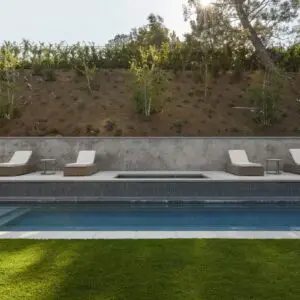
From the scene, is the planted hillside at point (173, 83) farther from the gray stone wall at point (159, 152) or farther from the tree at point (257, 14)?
the gray stone wall at point (159, 152)

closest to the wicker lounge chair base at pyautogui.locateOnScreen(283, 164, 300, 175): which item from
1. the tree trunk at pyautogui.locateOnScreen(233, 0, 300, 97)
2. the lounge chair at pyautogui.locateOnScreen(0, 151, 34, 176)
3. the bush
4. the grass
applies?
the grass


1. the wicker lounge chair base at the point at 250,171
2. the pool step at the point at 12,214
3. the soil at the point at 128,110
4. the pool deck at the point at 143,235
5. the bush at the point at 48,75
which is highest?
the bush at the point at 48,75

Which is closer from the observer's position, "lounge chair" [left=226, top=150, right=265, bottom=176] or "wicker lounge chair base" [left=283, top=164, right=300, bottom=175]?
"lounge chair" [left=226, top=150, right=265, bottom=176]

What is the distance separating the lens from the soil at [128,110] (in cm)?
1448

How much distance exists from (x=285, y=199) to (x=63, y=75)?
13746mm

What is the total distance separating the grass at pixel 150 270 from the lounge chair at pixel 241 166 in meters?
5.15

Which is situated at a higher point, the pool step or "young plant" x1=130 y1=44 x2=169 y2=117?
"young plant" x1=130 y1=44 x2=169 y2=117

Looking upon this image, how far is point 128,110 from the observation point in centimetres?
1575

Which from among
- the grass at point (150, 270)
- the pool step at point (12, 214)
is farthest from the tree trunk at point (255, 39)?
the grass at point (150, 270)

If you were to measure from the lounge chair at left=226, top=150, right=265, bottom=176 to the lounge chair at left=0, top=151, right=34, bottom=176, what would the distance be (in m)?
6.26

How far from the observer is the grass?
3.30m

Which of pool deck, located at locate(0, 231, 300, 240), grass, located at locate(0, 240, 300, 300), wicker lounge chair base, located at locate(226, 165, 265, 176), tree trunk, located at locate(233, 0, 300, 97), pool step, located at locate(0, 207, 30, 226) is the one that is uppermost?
tree trunk, located at locate(233, 0, 300, 97)

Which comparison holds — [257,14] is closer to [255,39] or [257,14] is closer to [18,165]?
[255,39]

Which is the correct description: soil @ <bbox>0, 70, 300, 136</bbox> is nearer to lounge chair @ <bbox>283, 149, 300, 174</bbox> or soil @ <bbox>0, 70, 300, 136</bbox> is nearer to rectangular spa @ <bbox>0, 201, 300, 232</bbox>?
lounge chair @ <bbox>283, 149, 300, 174</bbox>
